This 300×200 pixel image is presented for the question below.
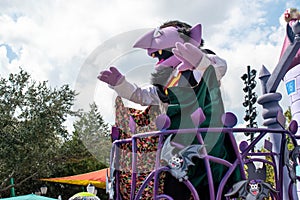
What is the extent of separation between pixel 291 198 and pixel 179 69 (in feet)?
3.77

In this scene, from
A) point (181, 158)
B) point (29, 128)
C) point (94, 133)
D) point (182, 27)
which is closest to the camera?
point (181, 158)

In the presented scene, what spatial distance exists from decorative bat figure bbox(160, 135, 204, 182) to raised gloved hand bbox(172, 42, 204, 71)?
576 mm

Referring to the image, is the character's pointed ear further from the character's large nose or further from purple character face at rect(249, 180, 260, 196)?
purple character face at rect(249, 180, 260, 196)

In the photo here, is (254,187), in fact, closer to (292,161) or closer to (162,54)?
(292,161)

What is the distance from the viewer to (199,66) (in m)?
2.94

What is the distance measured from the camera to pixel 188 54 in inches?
113

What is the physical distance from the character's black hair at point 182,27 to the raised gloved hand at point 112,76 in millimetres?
600

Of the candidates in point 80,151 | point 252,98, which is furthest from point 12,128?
point 252,98

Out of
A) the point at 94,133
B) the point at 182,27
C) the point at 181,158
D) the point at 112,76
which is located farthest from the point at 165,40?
the point at 181,158

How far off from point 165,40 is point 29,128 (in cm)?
1674

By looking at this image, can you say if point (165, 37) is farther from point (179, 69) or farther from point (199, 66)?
point (199, 66)

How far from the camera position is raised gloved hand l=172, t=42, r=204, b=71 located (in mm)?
2846

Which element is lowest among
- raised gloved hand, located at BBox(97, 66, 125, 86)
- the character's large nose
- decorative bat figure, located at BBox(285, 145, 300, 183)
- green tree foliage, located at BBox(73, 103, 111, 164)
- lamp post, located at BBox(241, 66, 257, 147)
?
decorative bat figure, located at BBox(285, 145, 300, 183)

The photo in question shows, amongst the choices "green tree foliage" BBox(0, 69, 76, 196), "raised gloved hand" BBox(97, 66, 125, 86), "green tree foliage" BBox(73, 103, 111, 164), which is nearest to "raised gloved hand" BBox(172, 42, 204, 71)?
"raised gloved hand" BBox(97, 66, 125, 86)
